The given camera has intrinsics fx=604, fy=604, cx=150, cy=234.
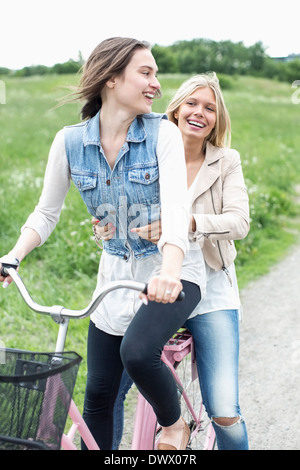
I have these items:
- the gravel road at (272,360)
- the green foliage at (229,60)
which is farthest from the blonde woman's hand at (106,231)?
the green foliage at (229,60)

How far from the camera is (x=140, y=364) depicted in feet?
7.22

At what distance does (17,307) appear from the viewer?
5508mm

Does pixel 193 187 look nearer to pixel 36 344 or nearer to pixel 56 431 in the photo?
pixel 56 431

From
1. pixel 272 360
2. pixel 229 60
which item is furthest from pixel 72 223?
pixel 229 60

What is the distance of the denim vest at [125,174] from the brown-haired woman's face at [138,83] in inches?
3.4

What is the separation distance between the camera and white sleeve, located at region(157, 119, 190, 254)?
2.10 metres

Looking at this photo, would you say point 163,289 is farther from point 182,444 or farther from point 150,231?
point 182,444

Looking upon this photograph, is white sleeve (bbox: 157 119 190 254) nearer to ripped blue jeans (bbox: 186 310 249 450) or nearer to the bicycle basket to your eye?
the bicycle basket

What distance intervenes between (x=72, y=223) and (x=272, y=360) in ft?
10.2

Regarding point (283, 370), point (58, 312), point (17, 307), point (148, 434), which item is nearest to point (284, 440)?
point (283, 370)

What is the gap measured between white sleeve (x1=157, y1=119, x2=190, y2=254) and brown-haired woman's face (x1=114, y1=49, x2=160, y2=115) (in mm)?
130

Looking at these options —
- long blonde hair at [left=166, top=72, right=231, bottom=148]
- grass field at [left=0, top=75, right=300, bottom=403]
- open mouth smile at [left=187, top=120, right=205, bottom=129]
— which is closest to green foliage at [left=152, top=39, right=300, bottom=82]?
grass field at [left=0, top=75, right=300, bottom=403]

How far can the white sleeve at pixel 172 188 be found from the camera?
2100 millimetres

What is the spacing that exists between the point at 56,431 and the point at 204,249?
121 centimetres
